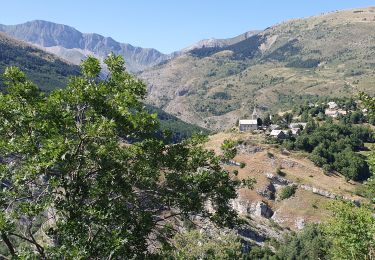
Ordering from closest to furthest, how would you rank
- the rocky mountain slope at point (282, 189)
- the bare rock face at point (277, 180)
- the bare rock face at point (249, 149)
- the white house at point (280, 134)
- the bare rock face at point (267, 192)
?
the rocky mountain slope at point (282, 189) → the bare rock face at point (267, 192) → the bare rock face at point (277, 180) → the bare rock face at point (249, 149) → the white house at point (280, 134)

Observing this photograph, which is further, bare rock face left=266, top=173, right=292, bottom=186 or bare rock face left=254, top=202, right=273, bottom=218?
bare rock face left=266, top=173, right=292, bottom=186

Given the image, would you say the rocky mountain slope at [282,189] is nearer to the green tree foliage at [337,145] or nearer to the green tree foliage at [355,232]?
the green tree foliage at [337,145]

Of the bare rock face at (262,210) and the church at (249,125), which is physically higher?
the church at (249,125)

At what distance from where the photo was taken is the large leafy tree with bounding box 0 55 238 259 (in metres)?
15.9

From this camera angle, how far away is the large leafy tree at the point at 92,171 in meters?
15.9

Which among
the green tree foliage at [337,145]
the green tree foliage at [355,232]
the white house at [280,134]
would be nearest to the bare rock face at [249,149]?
the white house at [280,134]

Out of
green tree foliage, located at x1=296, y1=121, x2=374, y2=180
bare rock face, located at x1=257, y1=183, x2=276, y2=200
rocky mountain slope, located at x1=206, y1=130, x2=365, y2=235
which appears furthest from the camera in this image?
green tree foliage, located at x1=296, y1=121, x2=374, y2=180

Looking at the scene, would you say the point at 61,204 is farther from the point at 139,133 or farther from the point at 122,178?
the point at 139,133

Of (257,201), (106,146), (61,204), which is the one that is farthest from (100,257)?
(257,201)

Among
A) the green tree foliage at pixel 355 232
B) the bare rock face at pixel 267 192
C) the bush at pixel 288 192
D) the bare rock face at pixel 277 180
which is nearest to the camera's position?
the green tree foliage at pixel 355 232

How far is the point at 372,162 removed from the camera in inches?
1004

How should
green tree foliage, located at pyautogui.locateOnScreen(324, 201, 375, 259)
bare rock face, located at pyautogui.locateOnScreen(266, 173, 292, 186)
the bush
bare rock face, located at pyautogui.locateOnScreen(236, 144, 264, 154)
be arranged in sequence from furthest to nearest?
bare rock face, located at pyautogui.locateOnScreen(236, 144, 264, 154) → bare rock face, located at pyautogui.locateOnScreen(266, 173, 292, 186) → the bush → green tree foliage, located at pyautogui.locateOnScreen(324, 201, 375, 259)

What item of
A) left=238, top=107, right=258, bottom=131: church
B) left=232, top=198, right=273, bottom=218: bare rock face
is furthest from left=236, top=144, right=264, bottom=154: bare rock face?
left=238, top=107, right=258, bottom=131: church

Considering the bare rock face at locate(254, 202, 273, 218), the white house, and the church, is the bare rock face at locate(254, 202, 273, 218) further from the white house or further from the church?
the church
